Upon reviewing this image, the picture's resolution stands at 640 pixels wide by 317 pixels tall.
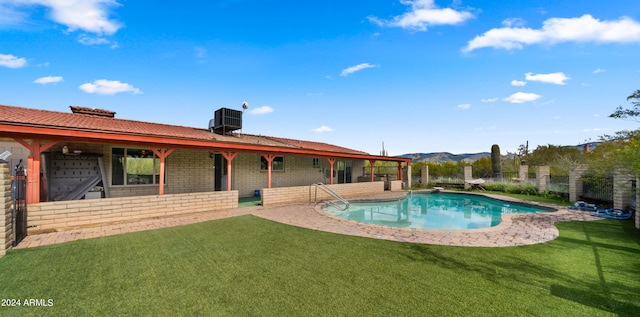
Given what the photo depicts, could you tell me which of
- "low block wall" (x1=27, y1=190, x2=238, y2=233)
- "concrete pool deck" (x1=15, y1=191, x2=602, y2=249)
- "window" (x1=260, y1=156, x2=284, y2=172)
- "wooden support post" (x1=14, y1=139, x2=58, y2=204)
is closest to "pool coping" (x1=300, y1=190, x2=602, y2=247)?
"concrete pool deck" (x1=15, y1=191, x2=602, y2=249)

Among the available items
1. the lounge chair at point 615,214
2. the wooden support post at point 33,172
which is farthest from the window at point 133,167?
the lounge chair at point 615,214

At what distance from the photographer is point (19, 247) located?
187 inches

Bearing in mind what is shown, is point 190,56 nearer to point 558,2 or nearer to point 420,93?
point 420,93

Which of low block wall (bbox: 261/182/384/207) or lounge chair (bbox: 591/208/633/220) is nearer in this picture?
lounge chair (bbox: 591/208/633/220)

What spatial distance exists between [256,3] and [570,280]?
14526 mm

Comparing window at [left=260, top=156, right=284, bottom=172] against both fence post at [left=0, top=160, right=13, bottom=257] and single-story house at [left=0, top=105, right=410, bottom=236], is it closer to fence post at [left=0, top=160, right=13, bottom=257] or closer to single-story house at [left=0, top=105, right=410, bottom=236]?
single-story house at [left=0, top=105, right=410, bottom=236]

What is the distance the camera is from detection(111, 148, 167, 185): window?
356 inches

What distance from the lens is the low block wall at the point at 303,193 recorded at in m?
10.3

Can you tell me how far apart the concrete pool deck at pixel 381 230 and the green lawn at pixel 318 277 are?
50cm

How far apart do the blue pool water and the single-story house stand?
3649mm

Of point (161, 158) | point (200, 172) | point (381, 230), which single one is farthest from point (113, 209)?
point (381, 230)

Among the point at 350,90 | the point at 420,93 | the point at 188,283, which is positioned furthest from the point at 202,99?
the point at 188,283

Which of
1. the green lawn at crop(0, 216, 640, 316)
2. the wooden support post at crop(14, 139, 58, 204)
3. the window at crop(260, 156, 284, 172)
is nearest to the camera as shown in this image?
the green lawn at crop(0, 216, 640, 316)

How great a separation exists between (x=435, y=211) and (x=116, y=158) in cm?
1317
